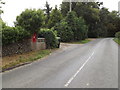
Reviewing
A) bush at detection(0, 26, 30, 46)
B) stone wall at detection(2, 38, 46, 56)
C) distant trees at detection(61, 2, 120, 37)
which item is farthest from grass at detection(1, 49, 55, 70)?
distant trees at detection(61, 2, 120, 37)

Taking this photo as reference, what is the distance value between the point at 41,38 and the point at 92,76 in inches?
508

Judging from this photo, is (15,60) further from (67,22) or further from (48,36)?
(67,22)

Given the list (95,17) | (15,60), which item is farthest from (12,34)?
(95,17)

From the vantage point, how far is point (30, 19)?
692 inches

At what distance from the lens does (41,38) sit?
2125cm

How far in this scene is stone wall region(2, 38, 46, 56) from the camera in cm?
1536

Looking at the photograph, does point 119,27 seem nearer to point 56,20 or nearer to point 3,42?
point 56,20

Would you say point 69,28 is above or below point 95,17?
below

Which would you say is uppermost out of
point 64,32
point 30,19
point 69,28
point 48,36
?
point 30,19

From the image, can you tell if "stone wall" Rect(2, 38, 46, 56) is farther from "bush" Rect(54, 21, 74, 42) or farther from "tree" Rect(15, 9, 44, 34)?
"bush" Rect(54, 21, 74, 42)

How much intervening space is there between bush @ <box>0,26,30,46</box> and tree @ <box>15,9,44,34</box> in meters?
0.89

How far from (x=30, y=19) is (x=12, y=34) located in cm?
285

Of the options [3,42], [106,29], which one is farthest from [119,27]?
[3,42]

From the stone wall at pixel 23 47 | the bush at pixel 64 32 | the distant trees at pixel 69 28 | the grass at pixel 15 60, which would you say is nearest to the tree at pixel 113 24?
the distant trees at pixel 69 28
